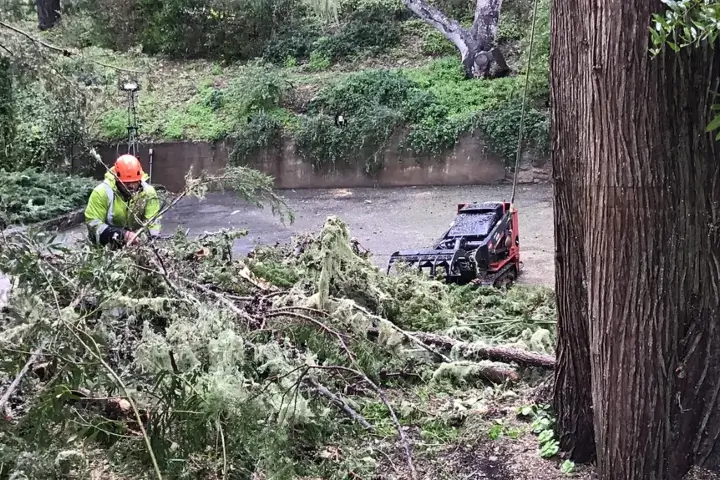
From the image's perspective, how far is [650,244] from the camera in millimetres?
2152

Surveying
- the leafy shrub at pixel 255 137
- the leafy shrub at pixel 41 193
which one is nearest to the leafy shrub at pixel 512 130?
the leafy shrub at pixel 255 137

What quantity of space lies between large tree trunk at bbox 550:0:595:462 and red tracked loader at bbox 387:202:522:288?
3357mm

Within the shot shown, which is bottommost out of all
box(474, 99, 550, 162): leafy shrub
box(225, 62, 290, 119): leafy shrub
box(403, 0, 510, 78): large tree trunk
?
box(474, 99, 550, 162): leafy shrub

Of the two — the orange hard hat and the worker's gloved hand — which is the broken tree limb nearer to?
the worker's gloved hand

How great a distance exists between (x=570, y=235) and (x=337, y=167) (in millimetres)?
12418

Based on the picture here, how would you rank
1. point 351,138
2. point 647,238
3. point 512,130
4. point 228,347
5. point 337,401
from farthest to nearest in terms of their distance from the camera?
1. point 351,138
2. point 512,130
3. point 337,401
4. point 228,347
5. point 647,238

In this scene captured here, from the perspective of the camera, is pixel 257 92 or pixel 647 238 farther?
pixel 257 92

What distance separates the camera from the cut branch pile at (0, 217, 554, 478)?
2426 mm

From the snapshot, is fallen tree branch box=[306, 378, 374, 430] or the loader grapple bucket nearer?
fallen tree branch box=[306, 378, 374, 430]

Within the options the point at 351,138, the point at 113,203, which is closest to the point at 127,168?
the point at 113,203

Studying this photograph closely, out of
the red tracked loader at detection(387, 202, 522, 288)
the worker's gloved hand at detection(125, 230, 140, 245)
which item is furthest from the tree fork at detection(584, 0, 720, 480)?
the red tracked loader at detection(387, 202, 522, 288)

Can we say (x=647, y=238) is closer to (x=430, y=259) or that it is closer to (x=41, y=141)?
(x=430, y=259)

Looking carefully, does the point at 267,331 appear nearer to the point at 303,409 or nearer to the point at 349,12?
the point at 303,409

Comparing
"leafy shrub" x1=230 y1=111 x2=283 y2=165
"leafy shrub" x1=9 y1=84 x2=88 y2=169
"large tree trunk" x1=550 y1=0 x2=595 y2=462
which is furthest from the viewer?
"leafy shrub" x1=230 y1=111 x2=283 y2=165
